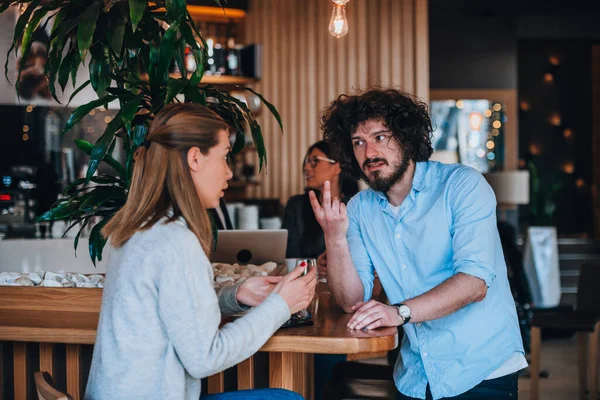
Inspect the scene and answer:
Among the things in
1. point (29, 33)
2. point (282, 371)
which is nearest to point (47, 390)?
point (282, 371)

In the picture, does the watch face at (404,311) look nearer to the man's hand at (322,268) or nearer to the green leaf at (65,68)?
the man's hand at (322,268)

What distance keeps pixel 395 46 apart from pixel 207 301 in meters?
4.74

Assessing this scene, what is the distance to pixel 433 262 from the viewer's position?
2188 millimetres

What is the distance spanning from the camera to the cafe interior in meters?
2.35

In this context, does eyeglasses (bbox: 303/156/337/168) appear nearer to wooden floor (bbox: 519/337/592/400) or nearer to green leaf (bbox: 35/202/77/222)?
green leaf (bbox: 35/202/77/222)

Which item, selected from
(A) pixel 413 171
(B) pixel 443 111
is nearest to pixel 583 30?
(B) pixel 443 111

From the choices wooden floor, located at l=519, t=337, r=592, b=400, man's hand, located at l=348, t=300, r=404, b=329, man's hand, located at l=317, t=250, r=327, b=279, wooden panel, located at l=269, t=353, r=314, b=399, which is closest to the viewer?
man's hand, located at l=348, t=300, r=404, b=329

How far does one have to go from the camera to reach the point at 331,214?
215 cm

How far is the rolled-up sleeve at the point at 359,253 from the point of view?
2340 mm

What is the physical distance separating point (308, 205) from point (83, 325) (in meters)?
2.11

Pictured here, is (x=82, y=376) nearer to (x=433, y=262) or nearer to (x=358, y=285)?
(x=358, y=285)

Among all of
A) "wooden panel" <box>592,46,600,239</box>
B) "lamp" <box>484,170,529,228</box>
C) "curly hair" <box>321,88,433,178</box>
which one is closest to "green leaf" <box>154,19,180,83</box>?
"curly hair" <box>321,88,433,178</box>

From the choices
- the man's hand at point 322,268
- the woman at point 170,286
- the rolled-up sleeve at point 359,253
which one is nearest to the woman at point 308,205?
the man's hand at point 322,268

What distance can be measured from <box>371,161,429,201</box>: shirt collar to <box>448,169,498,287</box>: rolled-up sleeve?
101 mm
